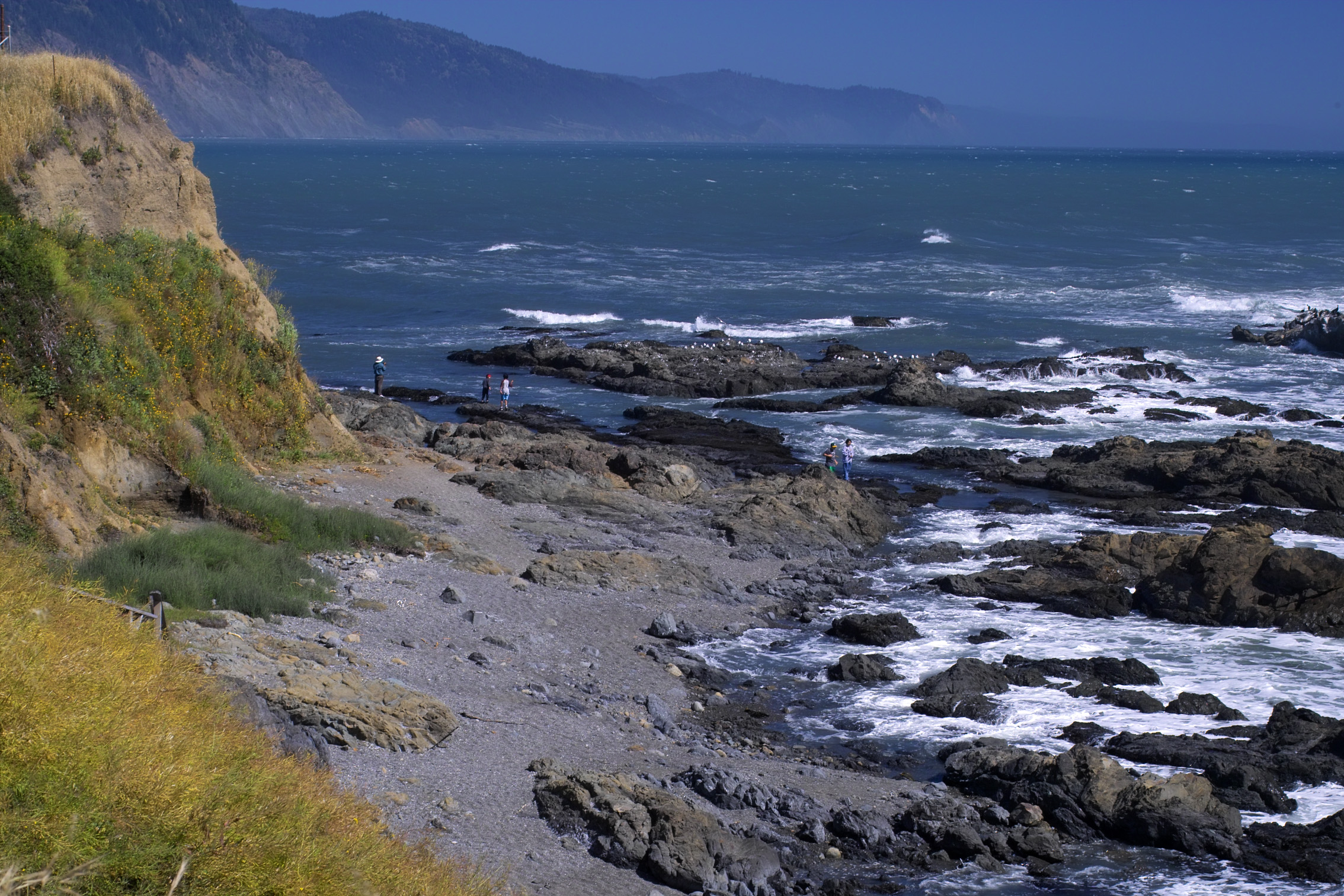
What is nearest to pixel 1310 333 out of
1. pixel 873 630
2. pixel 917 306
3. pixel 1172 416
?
pixel 1172 416

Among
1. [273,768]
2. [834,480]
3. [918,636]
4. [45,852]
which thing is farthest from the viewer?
[834,480]

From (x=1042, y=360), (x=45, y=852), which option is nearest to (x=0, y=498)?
(x=45, y=852)

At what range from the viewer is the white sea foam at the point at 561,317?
48.6 metres

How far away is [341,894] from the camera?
246 inches

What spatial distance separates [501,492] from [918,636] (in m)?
8.47

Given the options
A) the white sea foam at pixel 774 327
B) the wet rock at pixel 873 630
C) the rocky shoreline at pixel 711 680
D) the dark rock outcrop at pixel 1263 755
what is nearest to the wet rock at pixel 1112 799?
the rocky shoreline at pixel 711 680

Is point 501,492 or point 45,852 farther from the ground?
point 45,852

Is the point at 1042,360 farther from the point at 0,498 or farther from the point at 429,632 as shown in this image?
the point at 0,498

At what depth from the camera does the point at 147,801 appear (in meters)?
6.00

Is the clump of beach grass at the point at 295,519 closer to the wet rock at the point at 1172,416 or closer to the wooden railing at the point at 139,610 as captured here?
the wooden railing at the point at 139,610

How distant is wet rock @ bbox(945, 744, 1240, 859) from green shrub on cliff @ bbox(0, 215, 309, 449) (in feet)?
38.9

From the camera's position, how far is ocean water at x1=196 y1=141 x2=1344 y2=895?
15828 millimetres

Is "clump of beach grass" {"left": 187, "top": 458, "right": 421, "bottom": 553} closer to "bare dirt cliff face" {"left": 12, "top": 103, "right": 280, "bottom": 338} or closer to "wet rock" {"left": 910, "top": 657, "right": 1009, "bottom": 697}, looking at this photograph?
"bare dirt cliff face" {"left": 12, "top": 103, "right": 280, "bottom": 338}

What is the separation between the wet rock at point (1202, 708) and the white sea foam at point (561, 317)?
3526 cm
